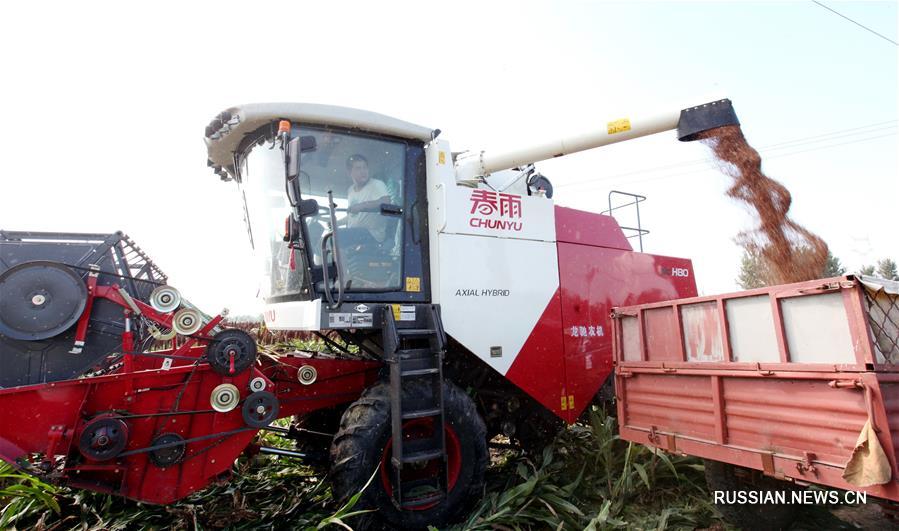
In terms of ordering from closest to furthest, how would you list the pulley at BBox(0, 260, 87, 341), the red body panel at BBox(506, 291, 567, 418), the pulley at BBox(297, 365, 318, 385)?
the pulley at BBox(0, 260, 87, 341)
the pulley at BBox(297, 365, 318, 385)
the red body panel at BBox(506, 291, 567, 418)

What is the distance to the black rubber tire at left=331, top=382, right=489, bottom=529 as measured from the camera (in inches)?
128

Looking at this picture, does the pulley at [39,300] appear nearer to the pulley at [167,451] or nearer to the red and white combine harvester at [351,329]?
the red and white combine harvester at [351,329]

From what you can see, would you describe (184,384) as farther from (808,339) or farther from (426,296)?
(808,339)

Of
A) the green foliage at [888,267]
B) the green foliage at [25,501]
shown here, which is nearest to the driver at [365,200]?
the green foliage at [25,501]

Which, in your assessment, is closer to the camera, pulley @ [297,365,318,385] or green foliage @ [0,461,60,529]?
green foliage @ [0,461,60,529]

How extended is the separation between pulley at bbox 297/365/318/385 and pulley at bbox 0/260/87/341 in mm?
1467

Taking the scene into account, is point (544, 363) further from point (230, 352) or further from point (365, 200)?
point (230, 352)

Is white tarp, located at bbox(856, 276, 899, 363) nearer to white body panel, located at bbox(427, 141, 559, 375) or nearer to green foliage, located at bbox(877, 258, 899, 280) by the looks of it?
white body panel, located at bbox(427, 141, 559, 375)

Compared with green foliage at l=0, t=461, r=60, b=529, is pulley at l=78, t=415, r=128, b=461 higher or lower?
higher

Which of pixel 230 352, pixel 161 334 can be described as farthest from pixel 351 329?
pixel 161 334

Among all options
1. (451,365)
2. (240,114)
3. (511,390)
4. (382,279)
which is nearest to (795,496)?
(511,390)

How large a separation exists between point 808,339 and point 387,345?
253cm

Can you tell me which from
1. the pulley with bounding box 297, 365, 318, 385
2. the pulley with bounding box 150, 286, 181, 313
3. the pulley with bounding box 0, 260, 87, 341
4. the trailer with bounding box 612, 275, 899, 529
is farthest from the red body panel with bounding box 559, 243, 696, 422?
the pulley with bounding box 0, 260, 87, 341

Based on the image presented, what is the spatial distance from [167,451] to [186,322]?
32.0 inches
